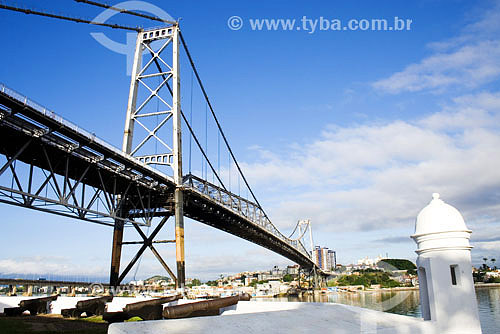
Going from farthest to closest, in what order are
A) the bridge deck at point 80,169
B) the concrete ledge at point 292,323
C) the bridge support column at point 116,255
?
1. the bridge support column at point 116,255
2. the bridge deck at point 80,169
3. the concrete ledge at point 292,323

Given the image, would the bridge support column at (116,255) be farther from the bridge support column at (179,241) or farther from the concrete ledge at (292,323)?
the concrete ledge at (292,323)

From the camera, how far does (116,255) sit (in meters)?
25.9

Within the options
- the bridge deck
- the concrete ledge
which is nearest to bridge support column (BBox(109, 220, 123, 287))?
the bridge deck

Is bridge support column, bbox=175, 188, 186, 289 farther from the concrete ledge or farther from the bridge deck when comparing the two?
the concrete ledge

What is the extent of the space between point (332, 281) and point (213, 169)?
85.8 meters

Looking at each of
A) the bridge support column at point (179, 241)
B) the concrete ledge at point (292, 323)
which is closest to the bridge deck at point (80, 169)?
the bridge support column at point (179, 241)

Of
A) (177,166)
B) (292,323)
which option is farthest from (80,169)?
(292,323)

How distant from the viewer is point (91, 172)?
69.3 ft

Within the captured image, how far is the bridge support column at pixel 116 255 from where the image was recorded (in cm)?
2569

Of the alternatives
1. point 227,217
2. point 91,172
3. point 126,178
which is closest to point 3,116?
point 91,172

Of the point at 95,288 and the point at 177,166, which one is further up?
the point at 177,166

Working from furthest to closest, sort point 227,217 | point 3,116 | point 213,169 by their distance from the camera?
point 213,169 → point 227,217 → point 3,116

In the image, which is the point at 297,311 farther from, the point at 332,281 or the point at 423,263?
the point at 332,281

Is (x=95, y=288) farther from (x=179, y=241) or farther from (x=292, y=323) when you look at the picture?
(x=292, y=323)
